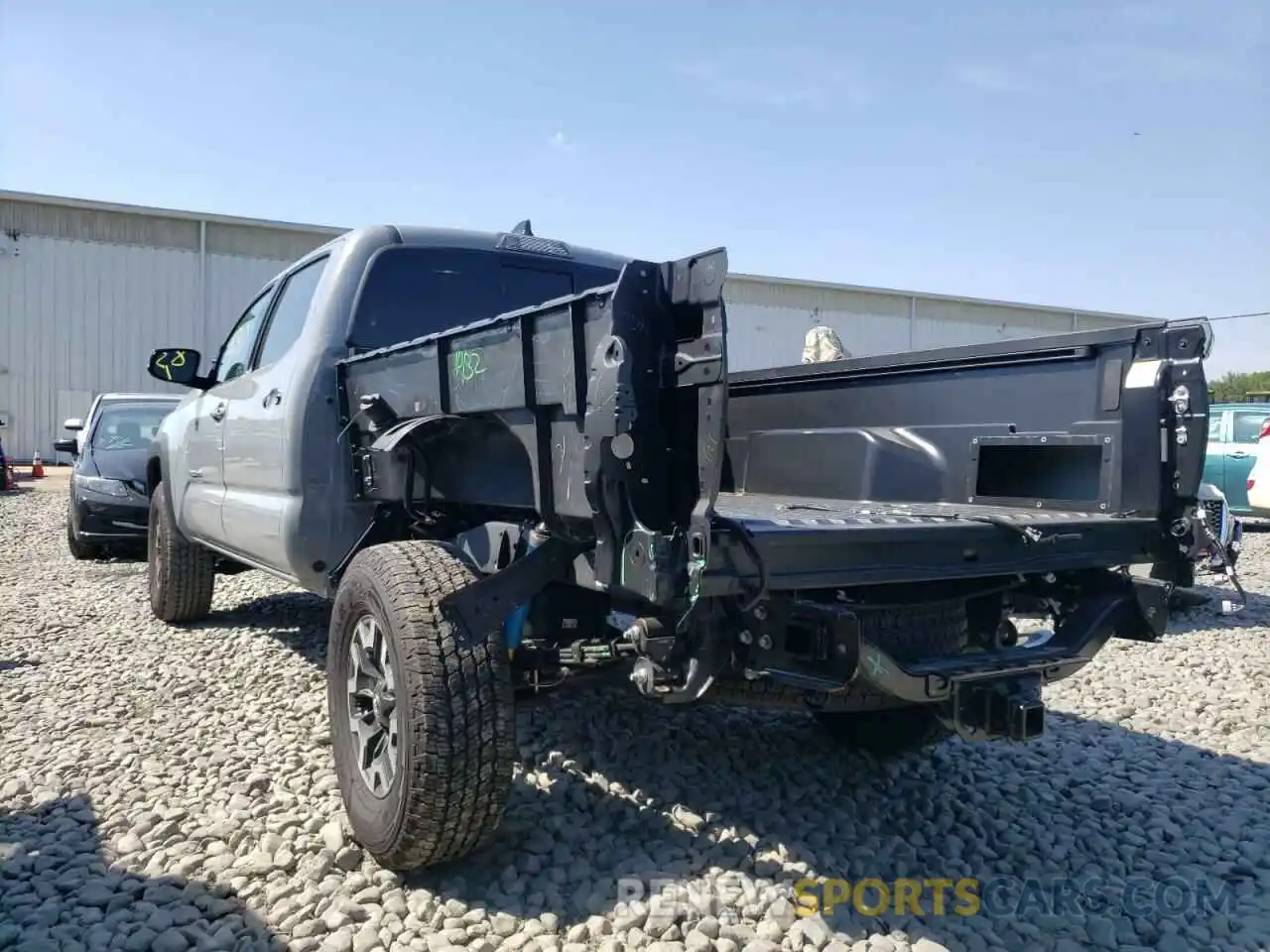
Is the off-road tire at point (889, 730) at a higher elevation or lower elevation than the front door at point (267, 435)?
lower

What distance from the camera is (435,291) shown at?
159 inches

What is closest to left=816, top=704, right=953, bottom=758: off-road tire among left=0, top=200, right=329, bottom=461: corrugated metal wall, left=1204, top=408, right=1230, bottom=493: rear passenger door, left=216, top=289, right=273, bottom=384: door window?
left=216, top=289, right=273, bottom=384: door window

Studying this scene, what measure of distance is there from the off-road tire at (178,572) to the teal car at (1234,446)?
38.9 feet

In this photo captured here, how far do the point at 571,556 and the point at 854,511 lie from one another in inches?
37.5

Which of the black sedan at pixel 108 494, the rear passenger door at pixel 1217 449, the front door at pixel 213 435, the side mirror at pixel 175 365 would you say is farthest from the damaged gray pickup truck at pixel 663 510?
the rear passenger door at pixel 1217 449

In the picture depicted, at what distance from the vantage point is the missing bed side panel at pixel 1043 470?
3156 mm

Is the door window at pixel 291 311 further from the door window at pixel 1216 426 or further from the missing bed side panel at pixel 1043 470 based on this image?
the door window at pixel 1216 426

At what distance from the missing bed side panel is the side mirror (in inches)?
→ 160

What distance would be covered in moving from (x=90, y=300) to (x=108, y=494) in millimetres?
15511

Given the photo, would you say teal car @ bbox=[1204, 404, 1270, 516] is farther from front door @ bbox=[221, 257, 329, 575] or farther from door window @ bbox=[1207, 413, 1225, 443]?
front door @ bbox=[221, 257, 329, 575]

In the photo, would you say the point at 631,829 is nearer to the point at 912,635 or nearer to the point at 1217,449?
the point at 912,635

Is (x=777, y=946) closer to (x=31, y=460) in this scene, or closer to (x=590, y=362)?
(x=590, y=362)

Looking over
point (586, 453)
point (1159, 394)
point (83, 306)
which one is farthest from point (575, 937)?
point (83, 306)

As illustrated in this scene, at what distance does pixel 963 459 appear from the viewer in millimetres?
3461
